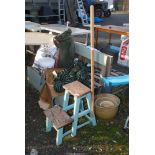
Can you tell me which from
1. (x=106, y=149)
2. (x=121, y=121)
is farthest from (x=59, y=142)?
(x=121, y=121)

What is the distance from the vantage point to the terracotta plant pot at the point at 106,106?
4.14 m

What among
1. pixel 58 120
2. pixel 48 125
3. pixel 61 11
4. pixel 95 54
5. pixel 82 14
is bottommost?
pixel 48 125

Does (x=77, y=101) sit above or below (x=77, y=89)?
below

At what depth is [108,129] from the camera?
13.3 feet

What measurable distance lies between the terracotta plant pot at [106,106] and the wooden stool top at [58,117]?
0.66 meters

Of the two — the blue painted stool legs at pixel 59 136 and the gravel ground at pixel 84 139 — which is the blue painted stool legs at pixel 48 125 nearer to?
the gravel ground at pixel 84 139

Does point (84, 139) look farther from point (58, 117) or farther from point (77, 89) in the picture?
point (77, 89)

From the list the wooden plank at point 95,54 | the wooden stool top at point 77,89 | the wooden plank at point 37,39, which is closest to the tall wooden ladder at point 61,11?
the wooden plank at point 37,39

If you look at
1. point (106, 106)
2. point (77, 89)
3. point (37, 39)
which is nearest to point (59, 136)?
point (77, 89)

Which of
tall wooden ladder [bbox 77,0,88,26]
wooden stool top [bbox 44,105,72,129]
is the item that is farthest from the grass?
tall wooden ladder [bbox 77,0,88,26]

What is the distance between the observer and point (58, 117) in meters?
3.66

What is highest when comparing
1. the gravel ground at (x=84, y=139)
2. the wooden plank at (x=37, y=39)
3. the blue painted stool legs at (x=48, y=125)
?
the wooden plank at (x=37, y=39)

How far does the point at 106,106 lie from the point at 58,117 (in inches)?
34.4
